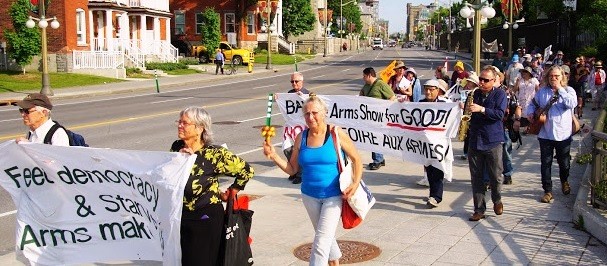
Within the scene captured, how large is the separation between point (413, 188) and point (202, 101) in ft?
60.8

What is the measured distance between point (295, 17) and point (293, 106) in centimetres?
8211

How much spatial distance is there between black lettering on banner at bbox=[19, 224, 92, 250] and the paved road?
131 centimetres

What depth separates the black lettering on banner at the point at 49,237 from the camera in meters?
6.07

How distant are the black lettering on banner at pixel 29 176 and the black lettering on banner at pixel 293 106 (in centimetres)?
620

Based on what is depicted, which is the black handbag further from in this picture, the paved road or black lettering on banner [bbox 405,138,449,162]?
black lettering on banner [bbox 405,138,449,162]

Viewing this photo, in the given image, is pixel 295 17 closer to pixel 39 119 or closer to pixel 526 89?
pixel 526 89

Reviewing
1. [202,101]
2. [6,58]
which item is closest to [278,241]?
[202,101]

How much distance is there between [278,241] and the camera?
8039mm

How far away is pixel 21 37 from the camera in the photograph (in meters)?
37.5

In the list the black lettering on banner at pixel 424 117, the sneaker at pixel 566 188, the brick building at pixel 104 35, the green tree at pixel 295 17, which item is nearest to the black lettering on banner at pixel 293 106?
the black lettering on banner at pixel 424 117

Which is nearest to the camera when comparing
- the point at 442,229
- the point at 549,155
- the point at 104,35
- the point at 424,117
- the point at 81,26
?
the point at 442,229

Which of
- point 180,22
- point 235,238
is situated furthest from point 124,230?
point 180,22

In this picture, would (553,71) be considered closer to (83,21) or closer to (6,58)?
(6,58)

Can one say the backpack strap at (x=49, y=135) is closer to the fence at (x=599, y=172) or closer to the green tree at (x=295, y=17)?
the fence at (x=599, y=172)
